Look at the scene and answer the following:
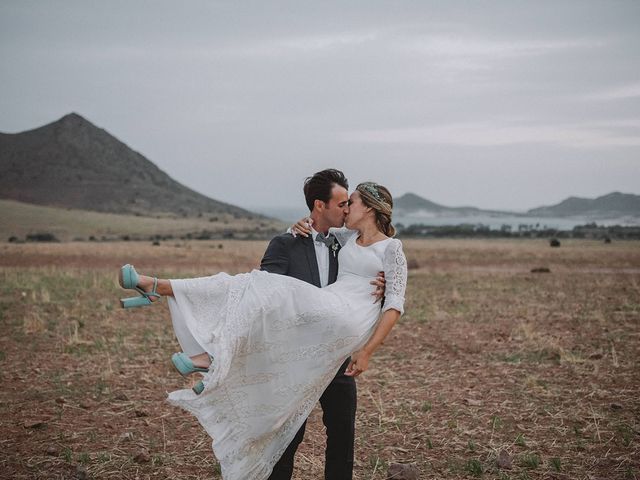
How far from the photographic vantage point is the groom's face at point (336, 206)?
3.93 meters

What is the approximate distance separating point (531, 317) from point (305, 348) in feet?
32.1

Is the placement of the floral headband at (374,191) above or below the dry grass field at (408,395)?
above

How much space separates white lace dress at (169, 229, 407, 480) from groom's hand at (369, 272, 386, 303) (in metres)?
0.04

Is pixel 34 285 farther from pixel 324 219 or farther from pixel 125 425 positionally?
pixel 324 219

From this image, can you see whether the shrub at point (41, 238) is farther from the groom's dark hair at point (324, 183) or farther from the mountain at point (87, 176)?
the groom's dark hair at point (324, 183)

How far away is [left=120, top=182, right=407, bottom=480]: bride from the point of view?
371 centimetres

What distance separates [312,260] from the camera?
4027mm

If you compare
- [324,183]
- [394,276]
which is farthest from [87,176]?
[394,276]

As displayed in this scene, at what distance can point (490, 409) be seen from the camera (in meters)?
6.79

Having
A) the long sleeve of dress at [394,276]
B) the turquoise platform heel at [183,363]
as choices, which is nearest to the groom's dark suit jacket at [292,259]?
the long sleeve of dress at [394,276]

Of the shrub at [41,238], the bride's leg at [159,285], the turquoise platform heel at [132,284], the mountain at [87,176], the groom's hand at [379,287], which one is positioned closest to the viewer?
the turquoise platform heel at [132,284]

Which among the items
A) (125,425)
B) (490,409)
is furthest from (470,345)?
(125,425)

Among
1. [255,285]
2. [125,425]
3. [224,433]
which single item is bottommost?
[125,425]

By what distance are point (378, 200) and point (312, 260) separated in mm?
562
